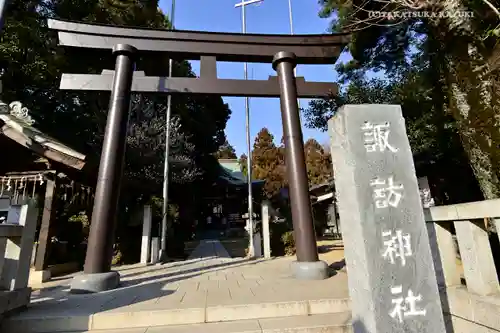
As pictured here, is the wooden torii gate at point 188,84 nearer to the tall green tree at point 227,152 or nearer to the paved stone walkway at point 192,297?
the paved stone walkway at point 192,297

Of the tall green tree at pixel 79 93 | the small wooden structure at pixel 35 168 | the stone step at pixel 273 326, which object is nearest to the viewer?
the stone step at pixel 273 326

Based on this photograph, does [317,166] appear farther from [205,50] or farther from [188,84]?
[188,84]

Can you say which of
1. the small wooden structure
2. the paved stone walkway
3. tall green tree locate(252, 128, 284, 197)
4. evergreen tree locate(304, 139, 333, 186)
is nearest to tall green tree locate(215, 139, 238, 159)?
tall green tree locate(252, 128, 284, 197)

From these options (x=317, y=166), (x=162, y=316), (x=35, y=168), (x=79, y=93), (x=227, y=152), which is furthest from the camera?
(x=227, y=152)

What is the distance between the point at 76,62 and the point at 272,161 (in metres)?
18.4

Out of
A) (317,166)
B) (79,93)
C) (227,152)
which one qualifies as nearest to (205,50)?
(79,93)

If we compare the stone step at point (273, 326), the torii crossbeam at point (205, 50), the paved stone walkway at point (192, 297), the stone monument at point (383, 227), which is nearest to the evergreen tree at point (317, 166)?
the torii crossbeam at point (205, 50)

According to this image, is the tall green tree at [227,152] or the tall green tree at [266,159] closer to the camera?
the tall green tree at [266,159]

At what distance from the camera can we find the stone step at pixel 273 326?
10.0 feet

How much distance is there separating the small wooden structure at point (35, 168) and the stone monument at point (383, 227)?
21.3ft

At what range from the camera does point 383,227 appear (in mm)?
2320

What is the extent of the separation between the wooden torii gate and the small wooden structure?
1.94m

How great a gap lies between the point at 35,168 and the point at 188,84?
5.08 m

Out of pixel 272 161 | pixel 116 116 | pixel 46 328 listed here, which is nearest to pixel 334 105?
pixel 116 116
